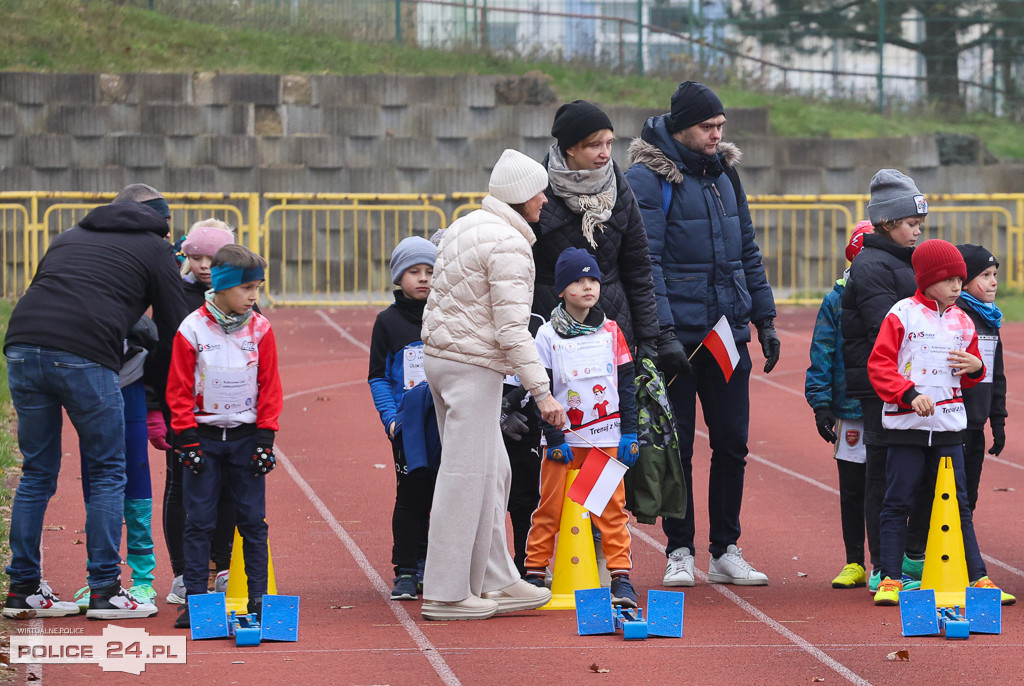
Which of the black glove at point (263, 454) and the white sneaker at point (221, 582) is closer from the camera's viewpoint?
the black glove at point (263, 454)

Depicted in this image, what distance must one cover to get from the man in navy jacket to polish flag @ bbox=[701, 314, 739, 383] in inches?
1.5

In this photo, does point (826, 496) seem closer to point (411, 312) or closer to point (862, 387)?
point (862, 387)

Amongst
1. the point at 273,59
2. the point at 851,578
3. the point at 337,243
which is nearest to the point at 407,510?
the point at 851,578

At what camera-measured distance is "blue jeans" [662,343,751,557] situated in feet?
23.4

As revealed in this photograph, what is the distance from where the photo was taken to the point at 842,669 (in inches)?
220

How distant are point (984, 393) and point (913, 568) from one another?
3.03 ft

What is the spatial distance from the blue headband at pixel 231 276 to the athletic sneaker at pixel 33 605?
158 centimetres

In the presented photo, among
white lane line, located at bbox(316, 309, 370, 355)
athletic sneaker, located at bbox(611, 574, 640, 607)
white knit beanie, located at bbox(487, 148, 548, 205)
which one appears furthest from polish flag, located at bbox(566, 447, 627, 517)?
white lane line, located at bbox(316, 309, 370, 355)

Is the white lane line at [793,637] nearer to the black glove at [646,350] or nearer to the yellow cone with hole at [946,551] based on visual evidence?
the yellow cone with hole at [946,551]

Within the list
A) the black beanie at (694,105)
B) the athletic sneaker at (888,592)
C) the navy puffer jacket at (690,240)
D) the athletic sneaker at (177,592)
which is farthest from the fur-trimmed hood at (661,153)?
the athletic sneaker at (177,592)

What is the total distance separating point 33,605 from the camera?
6.30m

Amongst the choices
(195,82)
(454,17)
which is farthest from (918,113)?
(195,82)

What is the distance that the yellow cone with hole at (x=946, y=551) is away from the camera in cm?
654

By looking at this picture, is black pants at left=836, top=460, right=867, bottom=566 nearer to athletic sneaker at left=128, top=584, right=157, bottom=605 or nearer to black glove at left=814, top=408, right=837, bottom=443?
black glove at left=814, top=408, right=837, bottom=443
